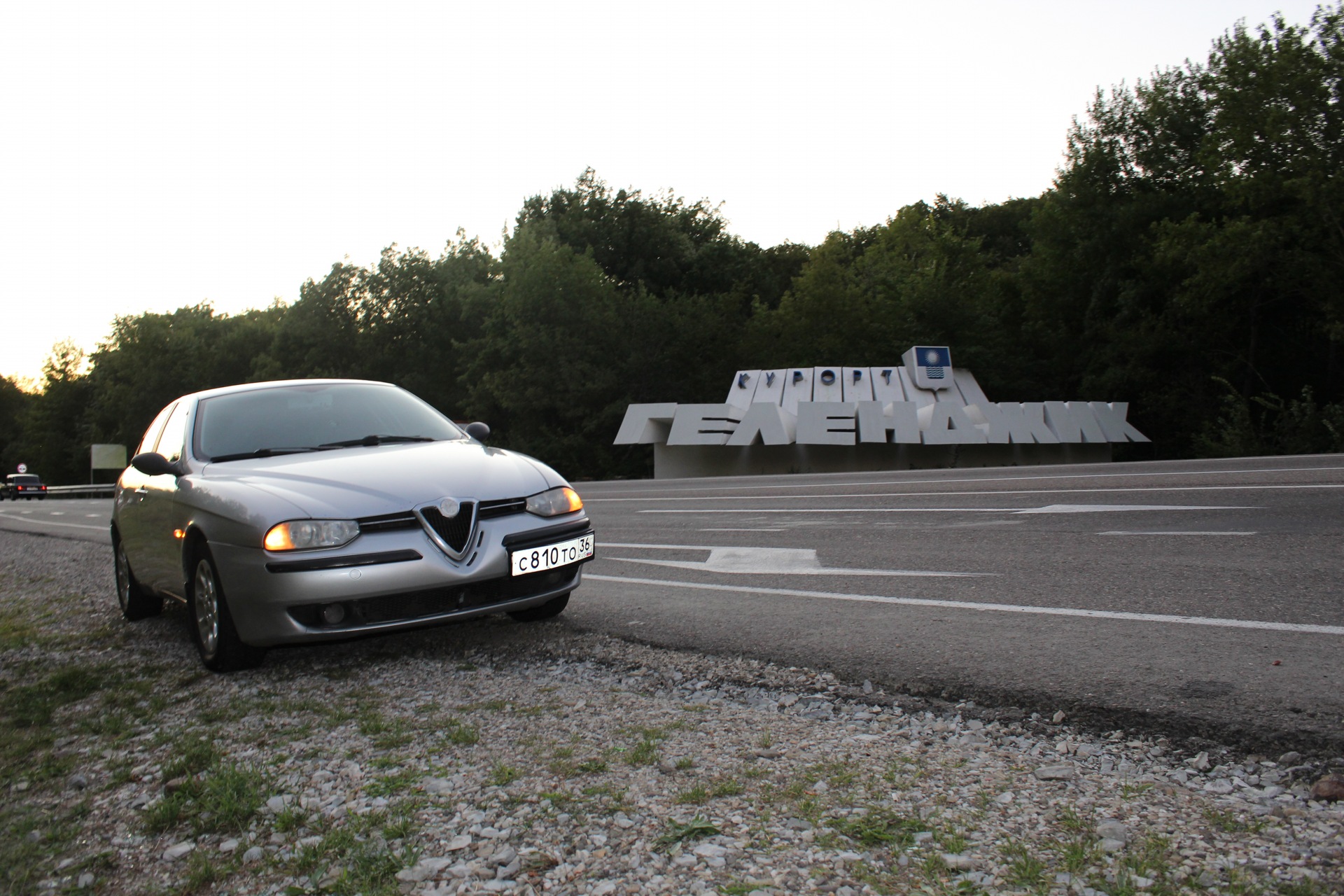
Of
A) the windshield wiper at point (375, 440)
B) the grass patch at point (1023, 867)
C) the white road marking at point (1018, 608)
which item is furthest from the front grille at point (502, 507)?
the grass patch at point (1023, 867)

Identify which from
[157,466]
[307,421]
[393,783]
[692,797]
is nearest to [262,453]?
[307,421]

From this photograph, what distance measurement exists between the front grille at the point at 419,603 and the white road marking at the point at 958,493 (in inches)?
342

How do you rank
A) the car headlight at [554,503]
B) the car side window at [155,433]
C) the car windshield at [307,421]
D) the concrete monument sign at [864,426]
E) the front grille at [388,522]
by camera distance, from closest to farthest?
the front grille at [388,522] < the car headlight at [554,503] < the car windshield at [307,421] < the car side window at [155,433] < the concrete monument sign at [864,426]

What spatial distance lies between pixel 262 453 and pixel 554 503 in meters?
1.79

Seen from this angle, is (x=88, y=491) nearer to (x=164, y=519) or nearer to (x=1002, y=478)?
(x=1002, y=478)

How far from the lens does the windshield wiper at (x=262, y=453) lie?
5.90 meters

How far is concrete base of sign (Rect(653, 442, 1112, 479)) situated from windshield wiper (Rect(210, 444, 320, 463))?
23.5 metres

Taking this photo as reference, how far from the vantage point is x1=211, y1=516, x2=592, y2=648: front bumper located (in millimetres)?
4789

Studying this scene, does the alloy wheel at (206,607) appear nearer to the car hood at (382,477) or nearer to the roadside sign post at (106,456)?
the car hood at (382,477)

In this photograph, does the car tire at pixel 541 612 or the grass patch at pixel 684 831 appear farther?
the car tire at pixel 541 612

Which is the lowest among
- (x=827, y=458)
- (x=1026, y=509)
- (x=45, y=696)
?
(x=45, y=696)

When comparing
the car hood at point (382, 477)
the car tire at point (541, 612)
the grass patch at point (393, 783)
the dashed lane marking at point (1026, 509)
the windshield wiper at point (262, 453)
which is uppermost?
the windshield wiper at point (262, 453)

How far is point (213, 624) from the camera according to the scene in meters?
5.36

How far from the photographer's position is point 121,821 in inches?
130
